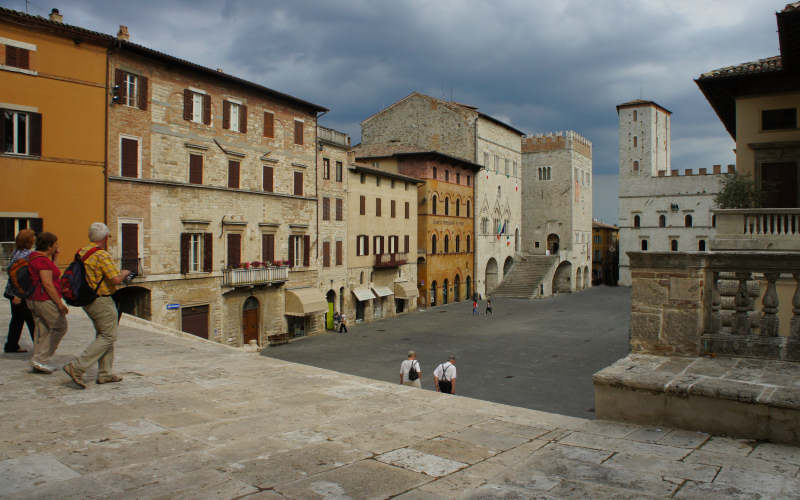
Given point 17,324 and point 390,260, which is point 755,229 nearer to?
point 17,324

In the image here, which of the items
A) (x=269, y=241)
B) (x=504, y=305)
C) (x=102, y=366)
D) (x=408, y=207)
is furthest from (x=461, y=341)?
(x=102, y=366)

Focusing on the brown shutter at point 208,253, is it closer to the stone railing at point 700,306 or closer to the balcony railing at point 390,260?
the balcony railing at point 390,260

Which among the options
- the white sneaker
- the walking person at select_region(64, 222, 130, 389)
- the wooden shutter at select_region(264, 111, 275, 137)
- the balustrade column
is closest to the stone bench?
the balustrade column

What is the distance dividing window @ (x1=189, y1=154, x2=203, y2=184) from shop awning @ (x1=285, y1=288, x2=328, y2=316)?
27.2ft

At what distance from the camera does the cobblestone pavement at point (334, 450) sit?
3.41 m

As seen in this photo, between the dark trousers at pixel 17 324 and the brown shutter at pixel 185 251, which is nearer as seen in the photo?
the dark trousers at pixel 17 324

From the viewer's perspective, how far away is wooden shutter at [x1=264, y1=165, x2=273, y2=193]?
98.8 ft

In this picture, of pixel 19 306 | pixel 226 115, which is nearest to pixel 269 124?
pixel 226 115

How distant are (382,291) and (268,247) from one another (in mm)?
11824

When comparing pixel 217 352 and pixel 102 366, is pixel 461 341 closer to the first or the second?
pixel 217 352

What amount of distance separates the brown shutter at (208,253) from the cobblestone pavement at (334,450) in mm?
21073

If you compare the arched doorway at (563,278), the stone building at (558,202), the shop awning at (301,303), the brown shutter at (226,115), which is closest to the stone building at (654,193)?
the stone building at (558,202)

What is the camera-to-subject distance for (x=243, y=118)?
1132 inches

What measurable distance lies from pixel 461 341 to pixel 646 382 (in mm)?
26800
